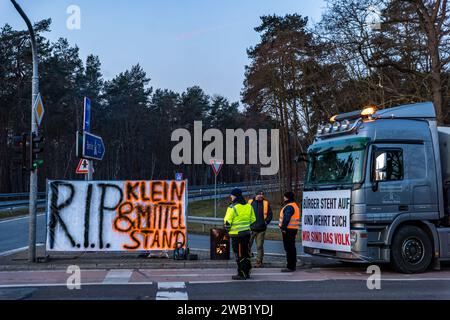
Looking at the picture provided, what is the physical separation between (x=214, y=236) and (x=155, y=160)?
71.4 metres

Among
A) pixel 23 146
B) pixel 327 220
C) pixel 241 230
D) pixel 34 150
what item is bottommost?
pixel 241 230

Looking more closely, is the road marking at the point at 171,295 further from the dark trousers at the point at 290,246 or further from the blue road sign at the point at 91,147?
the blue road sign at the point at 91,147

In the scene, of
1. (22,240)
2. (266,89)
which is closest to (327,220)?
(22,240)

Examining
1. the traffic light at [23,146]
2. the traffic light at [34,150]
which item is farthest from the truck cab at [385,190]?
the traffic light at [23,146]

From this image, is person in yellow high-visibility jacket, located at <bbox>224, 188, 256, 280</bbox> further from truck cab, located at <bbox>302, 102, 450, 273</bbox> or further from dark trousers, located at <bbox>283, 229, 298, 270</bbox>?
truck cab, located at <bbox>302, 102, 450, 273</bbox>

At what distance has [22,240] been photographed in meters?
21.5

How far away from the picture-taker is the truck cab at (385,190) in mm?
12062

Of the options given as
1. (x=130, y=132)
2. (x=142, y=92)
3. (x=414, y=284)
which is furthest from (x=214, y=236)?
(x=130, y=132)

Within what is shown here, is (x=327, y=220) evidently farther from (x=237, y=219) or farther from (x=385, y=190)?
(x=237, y=219)

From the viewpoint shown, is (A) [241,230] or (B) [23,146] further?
(B) [23,146]

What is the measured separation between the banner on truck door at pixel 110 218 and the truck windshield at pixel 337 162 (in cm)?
348

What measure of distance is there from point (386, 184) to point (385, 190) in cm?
14

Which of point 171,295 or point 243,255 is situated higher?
point 243,255

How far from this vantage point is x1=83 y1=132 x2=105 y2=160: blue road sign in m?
14.8
